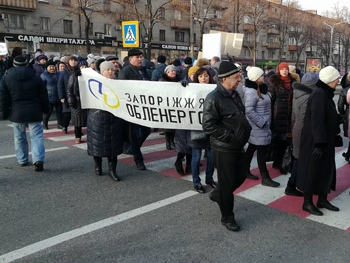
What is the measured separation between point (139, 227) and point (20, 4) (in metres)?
31.5

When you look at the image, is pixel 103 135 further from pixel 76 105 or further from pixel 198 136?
pixel 76 105

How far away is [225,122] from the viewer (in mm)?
3770

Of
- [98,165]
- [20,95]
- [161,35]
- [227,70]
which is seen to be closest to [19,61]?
[20,95]

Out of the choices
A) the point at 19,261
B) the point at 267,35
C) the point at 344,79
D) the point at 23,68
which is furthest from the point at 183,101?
the point at 267,35

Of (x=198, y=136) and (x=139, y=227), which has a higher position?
(x=198, y=136)

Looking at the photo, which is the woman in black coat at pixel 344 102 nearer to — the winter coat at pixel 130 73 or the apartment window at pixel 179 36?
the winter coat at pixel 130 73

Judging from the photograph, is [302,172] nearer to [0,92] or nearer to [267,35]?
[0,92]

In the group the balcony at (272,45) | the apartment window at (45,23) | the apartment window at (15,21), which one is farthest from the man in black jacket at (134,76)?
the balcony at (272,45)

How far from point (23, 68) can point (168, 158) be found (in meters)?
3.08

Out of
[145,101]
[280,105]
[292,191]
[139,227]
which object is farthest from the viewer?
[280,105]

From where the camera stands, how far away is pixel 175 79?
287 inches

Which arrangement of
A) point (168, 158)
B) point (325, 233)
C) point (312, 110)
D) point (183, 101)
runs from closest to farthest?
1. point (325, 233)
2. point (312, 110)
3. point (183, 101)
4. point (168, 158)

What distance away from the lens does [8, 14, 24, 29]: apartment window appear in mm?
30169

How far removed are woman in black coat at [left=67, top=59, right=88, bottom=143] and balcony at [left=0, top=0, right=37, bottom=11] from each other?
25.1 m
